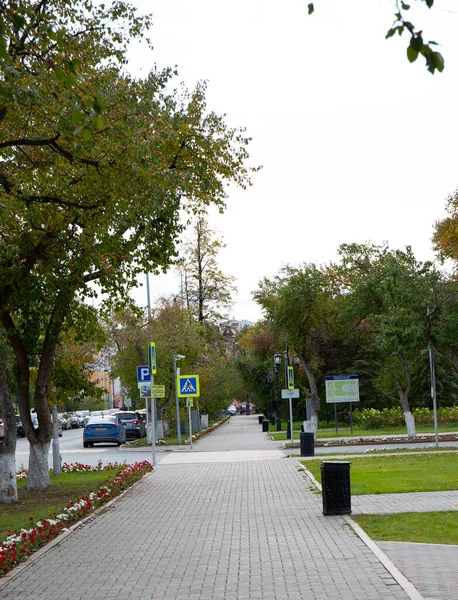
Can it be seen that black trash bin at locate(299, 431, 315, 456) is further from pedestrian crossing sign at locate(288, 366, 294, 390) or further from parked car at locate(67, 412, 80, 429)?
parked car at locate(67, 412, 80, 429)

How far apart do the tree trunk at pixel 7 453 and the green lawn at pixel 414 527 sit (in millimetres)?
7172

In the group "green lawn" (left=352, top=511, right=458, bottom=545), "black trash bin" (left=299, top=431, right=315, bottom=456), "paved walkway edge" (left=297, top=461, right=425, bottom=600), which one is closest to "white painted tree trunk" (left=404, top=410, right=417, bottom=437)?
"black trash bin" (left=299, top=431, right=315, bottom=456)

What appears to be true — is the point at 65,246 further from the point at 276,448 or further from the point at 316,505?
the point at 276,448

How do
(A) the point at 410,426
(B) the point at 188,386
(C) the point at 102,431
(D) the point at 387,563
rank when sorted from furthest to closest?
(C) the point at 102,431 < (A) the point at 410,426 < (B) the point at 188,386 < (D) the point at 387,563

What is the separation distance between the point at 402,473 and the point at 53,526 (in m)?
9.49

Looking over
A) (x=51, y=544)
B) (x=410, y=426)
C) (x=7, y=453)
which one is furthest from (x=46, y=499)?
(x=410, y=426)

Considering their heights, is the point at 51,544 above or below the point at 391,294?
below

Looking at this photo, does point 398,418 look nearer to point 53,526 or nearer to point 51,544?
point 53,526

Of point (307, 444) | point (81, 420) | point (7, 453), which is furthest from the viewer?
point (81, 420)

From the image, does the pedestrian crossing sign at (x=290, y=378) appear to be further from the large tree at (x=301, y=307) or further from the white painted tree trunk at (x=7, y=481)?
the white painted tree trunk at (x=7, y=481)

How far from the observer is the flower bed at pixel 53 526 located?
9.77 metres

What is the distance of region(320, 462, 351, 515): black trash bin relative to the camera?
12.5 metres

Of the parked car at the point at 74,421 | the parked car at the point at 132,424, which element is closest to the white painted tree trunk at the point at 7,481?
the parked car at the point at 132,424

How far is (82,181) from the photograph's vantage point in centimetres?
1389
